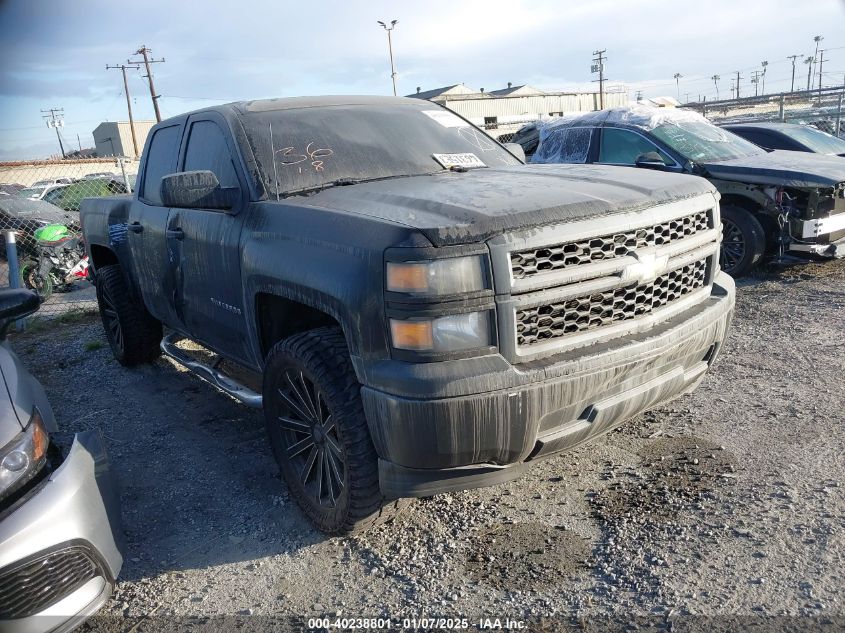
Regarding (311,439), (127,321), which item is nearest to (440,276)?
(311,439)

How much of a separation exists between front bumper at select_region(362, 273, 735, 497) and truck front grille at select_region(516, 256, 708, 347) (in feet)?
0.30

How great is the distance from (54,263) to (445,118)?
28.8 ft

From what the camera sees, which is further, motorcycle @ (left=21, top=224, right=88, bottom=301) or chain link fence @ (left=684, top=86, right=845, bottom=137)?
chain link fence @ (left=684, top=86, right=845, bottom=137)

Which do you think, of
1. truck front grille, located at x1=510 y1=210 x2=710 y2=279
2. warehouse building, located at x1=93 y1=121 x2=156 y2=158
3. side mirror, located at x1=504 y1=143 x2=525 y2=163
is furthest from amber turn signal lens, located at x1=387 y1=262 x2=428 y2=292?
warehouse building, located at x1=93 y1=121 x2=156 y2=158

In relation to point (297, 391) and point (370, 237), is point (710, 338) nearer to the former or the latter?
point (370, 237)

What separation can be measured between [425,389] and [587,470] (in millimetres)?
1470

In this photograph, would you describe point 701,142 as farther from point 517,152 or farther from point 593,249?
point 593,249

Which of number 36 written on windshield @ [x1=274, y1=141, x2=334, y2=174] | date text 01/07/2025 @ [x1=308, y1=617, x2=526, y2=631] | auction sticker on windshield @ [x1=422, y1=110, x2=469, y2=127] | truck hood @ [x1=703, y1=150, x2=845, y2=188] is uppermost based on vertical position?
auction sticker on windshield @ [x1=422, y1=110, x2=469, y2=127]

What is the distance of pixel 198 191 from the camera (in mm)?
3361

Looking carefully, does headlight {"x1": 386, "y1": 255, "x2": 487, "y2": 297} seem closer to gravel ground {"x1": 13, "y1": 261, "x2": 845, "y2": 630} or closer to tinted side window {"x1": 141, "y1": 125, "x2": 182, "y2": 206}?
gravel ground {"x1": 13, "y1": 261, "x2": 845, "y2": 630}

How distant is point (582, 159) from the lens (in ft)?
27.4

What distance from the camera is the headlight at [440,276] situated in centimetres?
238

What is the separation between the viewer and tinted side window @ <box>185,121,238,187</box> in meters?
3.65

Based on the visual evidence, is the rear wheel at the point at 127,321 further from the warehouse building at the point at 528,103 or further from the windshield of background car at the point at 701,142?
the warehouse building at the point at 528,103
